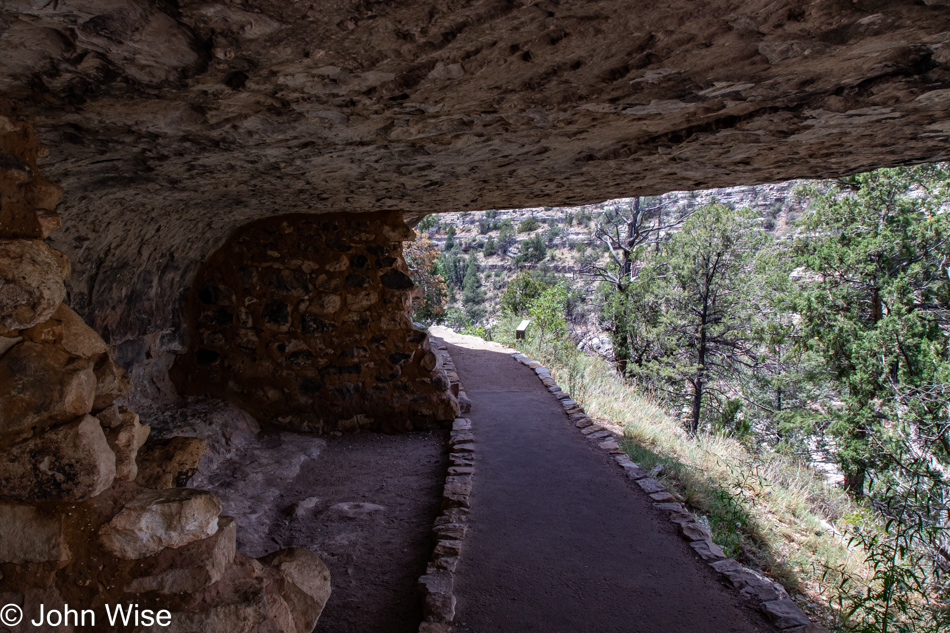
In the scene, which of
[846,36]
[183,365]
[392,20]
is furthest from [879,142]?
[183,365]

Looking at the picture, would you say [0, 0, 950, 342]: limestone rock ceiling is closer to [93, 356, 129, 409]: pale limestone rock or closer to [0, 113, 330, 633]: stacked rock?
[0, 113, 330, 633]: stacked rock

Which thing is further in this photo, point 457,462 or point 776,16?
point 457,462

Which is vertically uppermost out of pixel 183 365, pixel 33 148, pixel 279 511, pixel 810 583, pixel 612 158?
pixel 612 158

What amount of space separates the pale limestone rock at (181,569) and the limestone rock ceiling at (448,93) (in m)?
1.43

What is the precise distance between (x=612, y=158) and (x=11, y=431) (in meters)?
2.71

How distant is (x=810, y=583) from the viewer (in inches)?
155

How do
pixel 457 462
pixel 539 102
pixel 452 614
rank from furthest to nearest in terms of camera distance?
pixel 457 462 → pixel 452 614 → pixel 539 102

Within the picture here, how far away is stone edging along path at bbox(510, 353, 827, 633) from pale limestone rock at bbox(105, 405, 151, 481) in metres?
2.83

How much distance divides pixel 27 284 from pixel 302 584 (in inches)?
52.1

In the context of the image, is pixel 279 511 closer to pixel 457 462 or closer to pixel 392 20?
pixel 457 462

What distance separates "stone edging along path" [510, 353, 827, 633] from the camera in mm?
2650

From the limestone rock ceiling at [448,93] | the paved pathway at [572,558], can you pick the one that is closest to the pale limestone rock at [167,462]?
the limestone rock ceiling at [448,93]

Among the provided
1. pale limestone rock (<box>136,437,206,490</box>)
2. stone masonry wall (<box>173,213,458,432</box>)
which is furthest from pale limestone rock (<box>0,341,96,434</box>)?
stone masonry wall (<box>173,213,458,432</box>)

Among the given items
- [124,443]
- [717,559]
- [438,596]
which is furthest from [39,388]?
[717,559]
